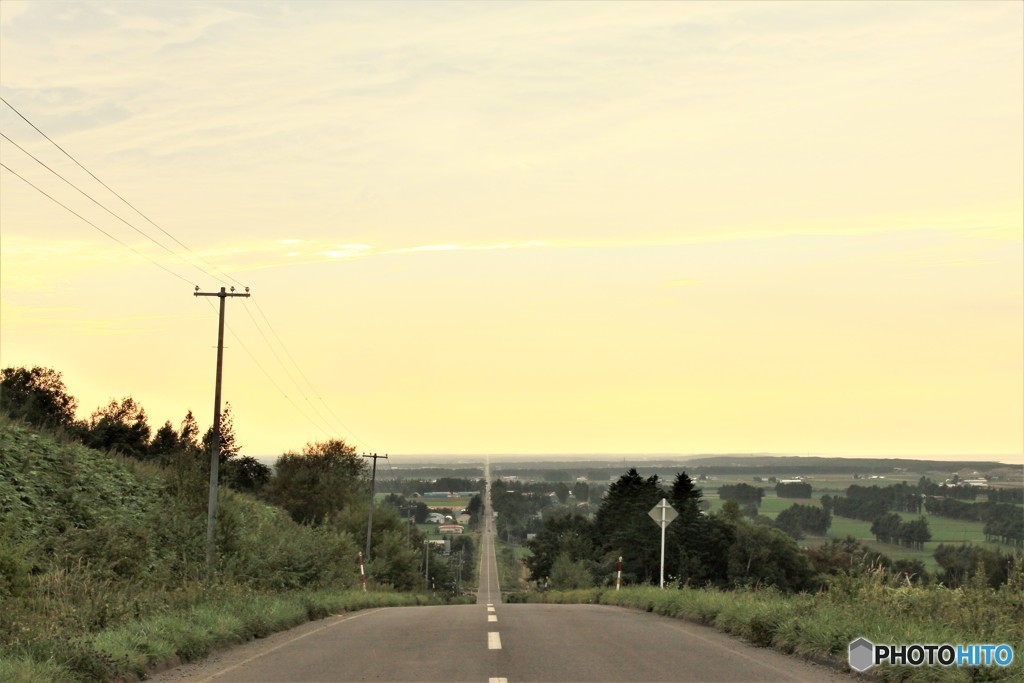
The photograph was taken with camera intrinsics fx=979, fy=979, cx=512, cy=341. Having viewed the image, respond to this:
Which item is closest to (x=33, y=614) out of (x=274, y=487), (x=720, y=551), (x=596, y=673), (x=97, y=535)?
(x=596, y=673)

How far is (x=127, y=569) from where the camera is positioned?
92.2 feet

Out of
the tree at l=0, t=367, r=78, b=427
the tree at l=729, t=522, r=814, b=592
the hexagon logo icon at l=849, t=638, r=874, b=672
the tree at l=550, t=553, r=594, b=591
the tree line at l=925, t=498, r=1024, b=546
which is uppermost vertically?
the tree at l=0, t=367, r=78, b=427

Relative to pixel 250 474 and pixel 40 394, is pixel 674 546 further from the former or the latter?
pixel 40 394

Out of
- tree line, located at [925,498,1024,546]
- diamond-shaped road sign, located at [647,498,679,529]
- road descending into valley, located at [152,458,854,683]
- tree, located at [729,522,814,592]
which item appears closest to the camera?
road descending into valley, located at [152,458,854,683]

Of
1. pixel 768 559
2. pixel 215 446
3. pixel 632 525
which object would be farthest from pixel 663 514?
pixel 768 559

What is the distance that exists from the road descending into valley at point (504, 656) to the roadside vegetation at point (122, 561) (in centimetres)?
121

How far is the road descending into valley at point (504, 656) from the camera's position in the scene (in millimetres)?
12672

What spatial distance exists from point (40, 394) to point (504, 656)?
5908 centimetres

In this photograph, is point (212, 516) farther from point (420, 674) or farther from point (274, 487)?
point (274, 487)

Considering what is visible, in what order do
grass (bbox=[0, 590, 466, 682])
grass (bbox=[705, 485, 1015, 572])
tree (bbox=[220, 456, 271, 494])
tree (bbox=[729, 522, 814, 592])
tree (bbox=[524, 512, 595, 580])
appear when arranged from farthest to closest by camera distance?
tree (bbox=[524, 512, 595, 580]) < tree (bbox=[729, 522, 814, 592]) < grass (bbox=[705, 485, 1015, 572]) < tree (bbox=[220, 456, 271, 494]) < grass (bbox=[0, 590, 466, 682])

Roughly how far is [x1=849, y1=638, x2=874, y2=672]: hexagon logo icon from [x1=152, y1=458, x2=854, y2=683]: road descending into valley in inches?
10.6

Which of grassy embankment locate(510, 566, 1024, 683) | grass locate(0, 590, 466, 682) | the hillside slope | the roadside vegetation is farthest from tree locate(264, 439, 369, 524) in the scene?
grassy embankment locate(510, 566, 1024, 683)

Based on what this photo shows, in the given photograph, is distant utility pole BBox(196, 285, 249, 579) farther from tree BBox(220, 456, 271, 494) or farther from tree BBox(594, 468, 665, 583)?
tree BBox(594, 468, 665, 583)

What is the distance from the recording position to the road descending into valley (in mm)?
12672
